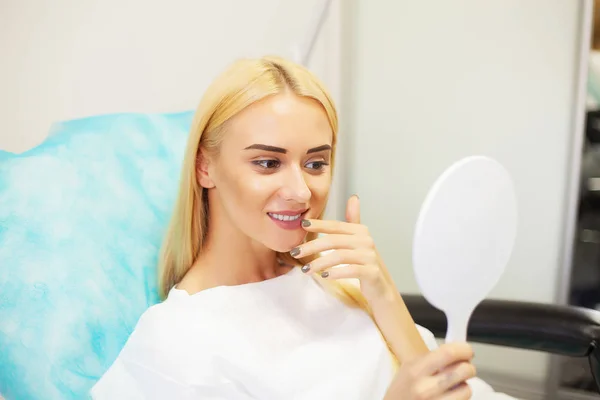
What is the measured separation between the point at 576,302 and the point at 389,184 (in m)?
0.58

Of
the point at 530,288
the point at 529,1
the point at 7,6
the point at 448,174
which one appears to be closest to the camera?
the point at 448,174

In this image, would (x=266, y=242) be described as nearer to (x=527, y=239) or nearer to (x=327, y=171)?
(x=327, y=171)

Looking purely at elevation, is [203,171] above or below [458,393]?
above

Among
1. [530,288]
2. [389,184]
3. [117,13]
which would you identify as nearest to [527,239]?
[530,288]

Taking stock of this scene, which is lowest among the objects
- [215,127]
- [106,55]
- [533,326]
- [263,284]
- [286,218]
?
[533,326]

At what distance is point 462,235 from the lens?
515mm

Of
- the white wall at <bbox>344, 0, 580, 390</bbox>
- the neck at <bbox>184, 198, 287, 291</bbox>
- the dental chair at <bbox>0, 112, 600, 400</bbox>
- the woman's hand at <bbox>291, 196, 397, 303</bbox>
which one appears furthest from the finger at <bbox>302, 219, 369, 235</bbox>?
the white wall at <bbox>344, 0, 580, 390</bbox>

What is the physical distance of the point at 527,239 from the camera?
130 cm

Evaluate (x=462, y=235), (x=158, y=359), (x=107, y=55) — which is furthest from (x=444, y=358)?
(x=107, y=55)

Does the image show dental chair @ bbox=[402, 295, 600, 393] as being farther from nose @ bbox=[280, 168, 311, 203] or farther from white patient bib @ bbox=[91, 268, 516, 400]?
nose @ bbox=[280, 168, 311, 203]

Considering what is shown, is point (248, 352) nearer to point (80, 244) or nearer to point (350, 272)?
point (350, 272)

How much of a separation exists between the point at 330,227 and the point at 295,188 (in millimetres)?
68

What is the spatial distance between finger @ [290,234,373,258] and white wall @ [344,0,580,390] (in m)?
0.78

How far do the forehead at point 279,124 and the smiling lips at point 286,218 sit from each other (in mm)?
87
